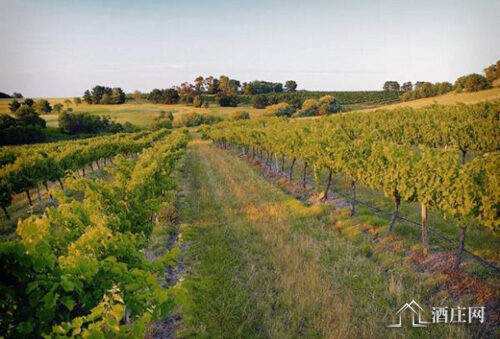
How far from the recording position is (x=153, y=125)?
87.9 metres

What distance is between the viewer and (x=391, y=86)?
136750 mm

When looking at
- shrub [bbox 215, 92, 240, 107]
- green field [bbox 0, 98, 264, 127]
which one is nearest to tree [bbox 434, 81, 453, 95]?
green field [bbox 0, 98, 264, 127]

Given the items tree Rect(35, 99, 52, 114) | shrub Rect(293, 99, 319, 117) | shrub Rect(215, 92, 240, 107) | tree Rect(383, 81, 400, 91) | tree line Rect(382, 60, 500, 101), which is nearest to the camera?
tree line Rect(382, 60, 500, 101)

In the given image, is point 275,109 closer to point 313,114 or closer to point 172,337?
point 313,114

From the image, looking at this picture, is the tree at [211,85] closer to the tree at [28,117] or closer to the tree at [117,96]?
the tree at [117,96]

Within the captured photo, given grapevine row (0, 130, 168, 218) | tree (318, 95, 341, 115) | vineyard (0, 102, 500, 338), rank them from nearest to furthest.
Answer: vineyard (0, 102, 500, 338), grapevine row (0, 130, 168, 218), tree (318, 95, 341, 115)

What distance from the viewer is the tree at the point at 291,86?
544 feet

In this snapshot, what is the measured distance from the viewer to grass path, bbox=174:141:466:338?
743 cm

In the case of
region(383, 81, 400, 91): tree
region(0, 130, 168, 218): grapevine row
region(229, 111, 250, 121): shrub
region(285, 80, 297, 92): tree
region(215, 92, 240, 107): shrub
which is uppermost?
region(285, 80, 297, 92): tree

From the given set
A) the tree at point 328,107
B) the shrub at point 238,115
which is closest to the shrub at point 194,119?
the shrub at point 238,115

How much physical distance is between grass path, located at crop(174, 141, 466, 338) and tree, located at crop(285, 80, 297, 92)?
158889mm

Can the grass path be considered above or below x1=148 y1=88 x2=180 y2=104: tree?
below

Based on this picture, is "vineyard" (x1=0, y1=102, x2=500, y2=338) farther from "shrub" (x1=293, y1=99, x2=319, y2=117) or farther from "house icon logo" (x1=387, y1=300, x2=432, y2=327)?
"shrub" (x1=293, y1=99, x2=319, y2=117)
